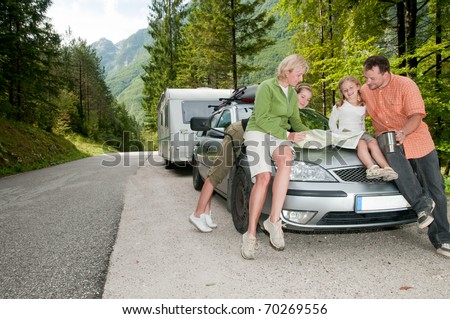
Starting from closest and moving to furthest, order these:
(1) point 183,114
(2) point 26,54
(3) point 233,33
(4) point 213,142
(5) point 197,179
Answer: (4) point 213,142 < (5) point 197,179 < (1) point 183,114 < (3) point 233,33 < (2) point 26,54

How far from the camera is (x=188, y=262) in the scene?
9.27ft

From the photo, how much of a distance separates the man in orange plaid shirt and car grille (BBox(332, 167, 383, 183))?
10.0 inches

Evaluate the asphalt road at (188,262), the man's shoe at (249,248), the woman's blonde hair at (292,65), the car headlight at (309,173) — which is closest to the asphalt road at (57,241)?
the asphalt road at (188,262)

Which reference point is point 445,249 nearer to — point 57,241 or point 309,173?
point 309,173

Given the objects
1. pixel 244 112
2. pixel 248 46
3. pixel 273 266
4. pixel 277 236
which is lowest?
pixel 273 266

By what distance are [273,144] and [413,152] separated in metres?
1.30

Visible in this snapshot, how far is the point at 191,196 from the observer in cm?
581

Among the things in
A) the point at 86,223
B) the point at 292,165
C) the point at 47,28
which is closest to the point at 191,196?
the point at 86,223

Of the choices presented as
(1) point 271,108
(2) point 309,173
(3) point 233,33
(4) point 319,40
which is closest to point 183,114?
Answer: (1) point 271,108

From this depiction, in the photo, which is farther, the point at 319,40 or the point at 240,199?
the point at 319,40

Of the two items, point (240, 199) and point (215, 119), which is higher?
point (215, 119)

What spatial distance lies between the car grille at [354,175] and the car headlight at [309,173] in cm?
9

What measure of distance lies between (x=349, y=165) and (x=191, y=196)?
136 inches
